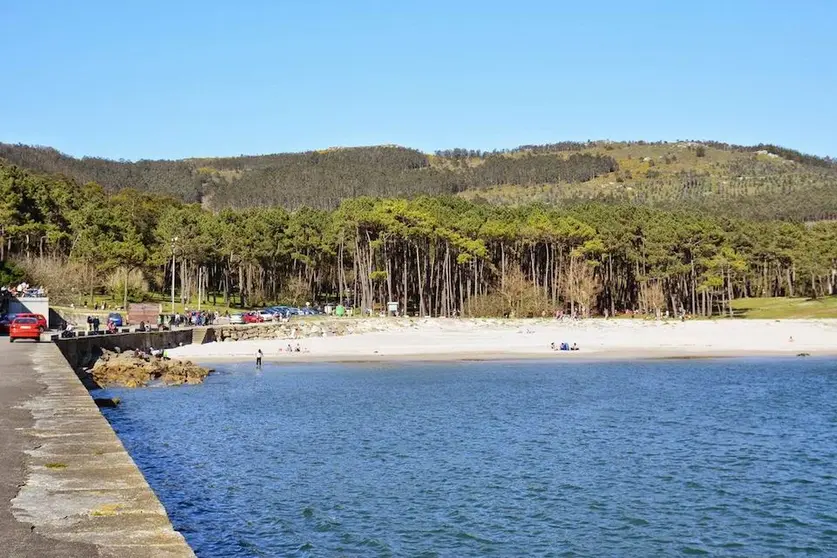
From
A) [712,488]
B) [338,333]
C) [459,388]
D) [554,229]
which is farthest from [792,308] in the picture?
[712,488]

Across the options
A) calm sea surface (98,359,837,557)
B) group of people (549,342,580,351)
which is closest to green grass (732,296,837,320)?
group of people (549,342,580,351)

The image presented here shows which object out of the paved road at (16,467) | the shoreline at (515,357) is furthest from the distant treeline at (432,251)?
the paved road at (16,467)

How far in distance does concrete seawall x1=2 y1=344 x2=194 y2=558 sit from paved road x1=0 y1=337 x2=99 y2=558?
0.08 meters

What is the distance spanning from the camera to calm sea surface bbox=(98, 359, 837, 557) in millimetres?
16688

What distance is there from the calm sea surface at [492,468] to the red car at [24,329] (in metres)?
10.3

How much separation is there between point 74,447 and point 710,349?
59.9m

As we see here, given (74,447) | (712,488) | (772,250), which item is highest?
(772,250)

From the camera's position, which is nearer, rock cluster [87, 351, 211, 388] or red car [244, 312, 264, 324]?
rock cluster [87, 351, 211, 388]

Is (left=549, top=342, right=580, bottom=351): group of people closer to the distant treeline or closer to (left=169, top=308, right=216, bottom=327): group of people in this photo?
the distant treeline

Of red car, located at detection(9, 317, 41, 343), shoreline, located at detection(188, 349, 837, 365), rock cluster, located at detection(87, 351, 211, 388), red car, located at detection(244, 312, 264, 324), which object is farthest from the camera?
red car, located at detection(244, 312, 264, 324)

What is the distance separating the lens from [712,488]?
20812 mm

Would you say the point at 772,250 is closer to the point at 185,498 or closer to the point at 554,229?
the point at 554,229

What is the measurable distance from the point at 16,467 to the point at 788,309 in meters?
100

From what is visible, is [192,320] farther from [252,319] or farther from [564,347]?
[564,347]
